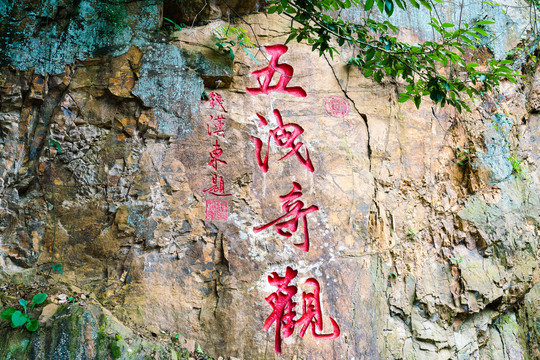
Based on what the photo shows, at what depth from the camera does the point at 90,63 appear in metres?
3.71

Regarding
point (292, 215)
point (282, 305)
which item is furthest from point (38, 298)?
point (292, 215)

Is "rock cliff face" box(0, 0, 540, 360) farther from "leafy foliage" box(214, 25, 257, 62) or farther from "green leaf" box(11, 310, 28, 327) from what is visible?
"green leaf" box(11, 310, 28, 327)

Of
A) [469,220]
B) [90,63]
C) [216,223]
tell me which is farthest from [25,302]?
[469,220]

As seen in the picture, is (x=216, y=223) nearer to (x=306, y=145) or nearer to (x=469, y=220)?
(x=306, y=145)

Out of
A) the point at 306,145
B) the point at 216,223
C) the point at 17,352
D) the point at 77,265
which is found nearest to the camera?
the point at 17,352

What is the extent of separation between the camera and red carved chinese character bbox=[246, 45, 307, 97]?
4.11 m

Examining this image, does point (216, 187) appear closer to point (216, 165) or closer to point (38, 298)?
point (216, 165)

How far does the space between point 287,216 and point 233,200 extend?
21.8 inches

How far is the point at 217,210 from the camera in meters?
3.72

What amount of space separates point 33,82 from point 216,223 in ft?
6.88

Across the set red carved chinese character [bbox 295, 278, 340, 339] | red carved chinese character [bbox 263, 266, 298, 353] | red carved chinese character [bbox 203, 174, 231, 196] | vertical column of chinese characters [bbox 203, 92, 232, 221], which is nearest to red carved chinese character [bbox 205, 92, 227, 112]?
vertical column of chinese characters [bbox 203, 92, 232, 221]

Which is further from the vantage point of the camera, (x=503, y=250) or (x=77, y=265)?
(x=503, y=250)

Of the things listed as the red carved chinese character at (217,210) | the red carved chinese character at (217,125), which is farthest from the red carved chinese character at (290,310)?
the red carved chinese character at (217,125)

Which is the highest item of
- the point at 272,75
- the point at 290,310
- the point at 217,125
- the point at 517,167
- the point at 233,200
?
the point at 272,75
